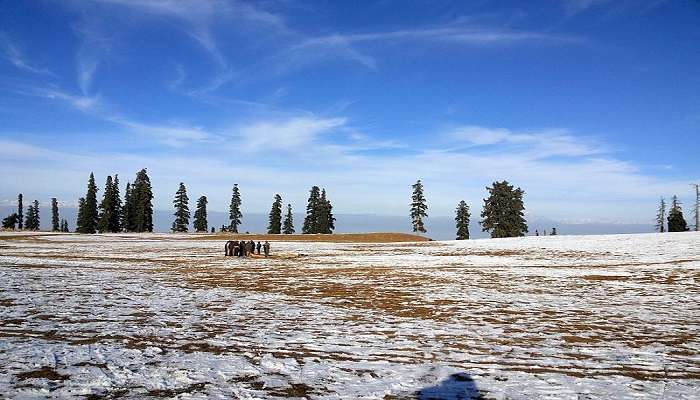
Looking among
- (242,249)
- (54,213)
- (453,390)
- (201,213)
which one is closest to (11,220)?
(54,213)

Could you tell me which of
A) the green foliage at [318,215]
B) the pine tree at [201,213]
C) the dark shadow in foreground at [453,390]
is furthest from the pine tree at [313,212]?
the dark shadow in foreground at [453,390]

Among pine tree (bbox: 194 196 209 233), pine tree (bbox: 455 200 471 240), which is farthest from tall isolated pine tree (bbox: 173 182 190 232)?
pine tree (bbox: 455 200 471 240)

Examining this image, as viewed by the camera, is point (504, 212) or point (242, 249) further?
point (504, 212)

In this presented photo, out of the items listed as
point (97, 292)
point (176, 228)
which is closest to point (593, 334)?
point (97, 292)

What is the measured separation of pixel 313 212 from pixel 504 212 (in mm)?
42872

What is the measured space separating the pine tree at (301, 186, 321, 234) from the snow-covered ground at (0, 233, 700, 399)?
82.8 meters

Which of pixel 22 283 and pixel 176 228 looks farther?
pixel 176 228

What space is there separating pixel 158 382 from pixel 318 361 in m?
2.75

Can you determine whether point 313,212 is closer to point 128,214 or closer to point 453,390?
point 128,214

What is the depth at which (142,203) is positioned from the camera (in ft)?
326

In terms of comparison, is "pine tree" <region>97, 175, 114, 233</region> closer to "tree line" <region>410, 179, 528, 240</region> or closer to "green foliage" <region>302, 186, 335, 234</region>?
"green foliage" <region>302, 186, 335, 234</region>

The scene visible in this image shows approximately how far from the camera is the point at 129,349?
893cm

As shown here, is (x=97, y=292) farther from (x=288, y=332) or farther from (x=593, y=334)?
(x=593, y=334)

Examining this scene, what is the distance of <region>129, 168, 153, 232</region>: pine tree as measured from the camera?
99625 mm
